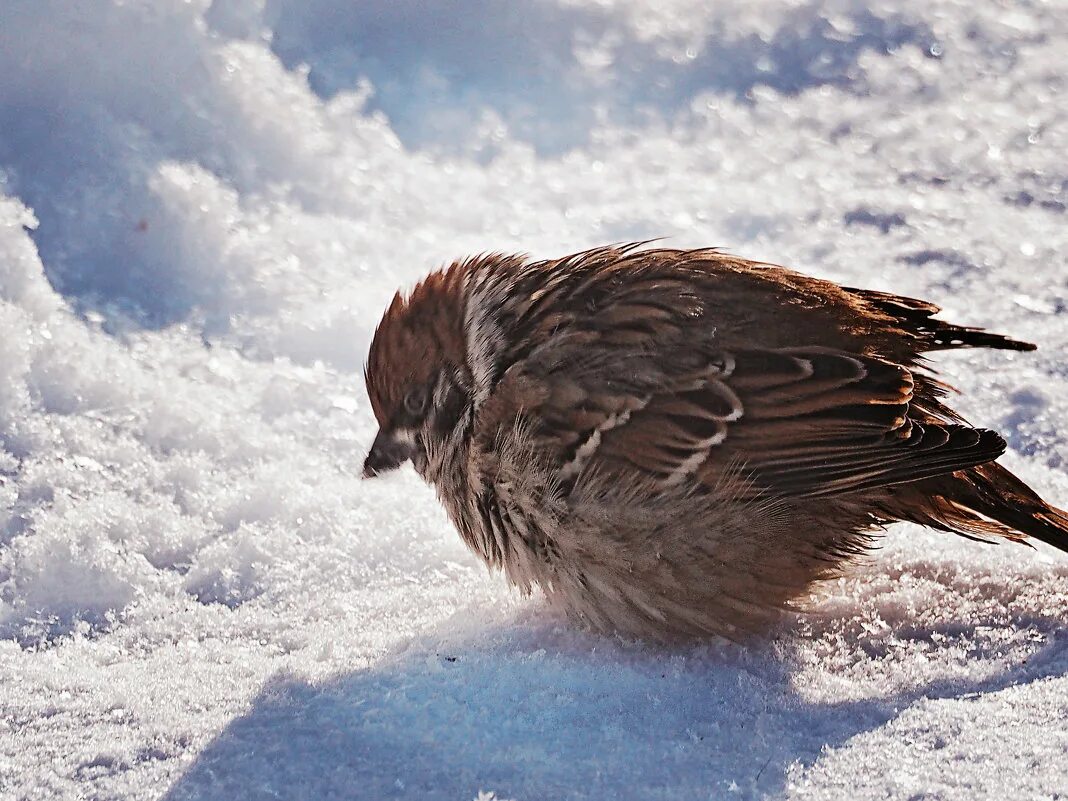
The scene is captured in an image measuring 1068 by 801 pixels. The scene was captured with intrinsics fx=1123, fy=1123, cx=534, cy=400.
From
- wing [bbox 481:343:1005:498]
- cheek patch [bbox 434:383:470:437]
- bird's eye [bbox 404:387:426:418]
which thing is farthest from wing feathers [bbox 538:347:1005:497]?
bird's eye [bbox 404:387:426:418]

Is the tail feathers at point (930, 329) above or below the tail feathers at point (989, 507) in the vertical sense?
above

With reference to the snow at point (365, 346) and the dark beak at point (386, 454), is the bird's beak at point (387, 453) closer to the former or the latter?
the dark beak at point (386, 454)

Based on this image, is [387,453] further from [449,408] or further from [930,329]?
[930,329]

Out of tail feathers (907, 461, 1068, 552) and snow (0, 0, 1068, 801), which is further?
tail feathers (907, 461, 1068, 552)

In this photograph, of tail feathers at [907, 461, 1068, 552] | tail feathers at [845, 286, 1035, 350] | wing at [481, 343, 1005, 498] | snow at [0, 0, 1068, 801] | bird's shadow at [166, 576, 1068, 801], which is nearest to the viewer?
bird's shadow at [166, 576, 1068, 801]

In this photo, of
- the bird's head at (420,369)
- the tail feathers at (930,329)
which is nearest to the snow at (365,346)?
the bird's head at (420,369)

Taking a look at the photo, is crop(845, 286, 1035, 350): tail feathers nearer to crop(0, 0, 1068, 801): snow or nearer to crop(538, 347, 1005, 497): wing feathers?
crop(538, 347, 1005, 497): wing feathers
